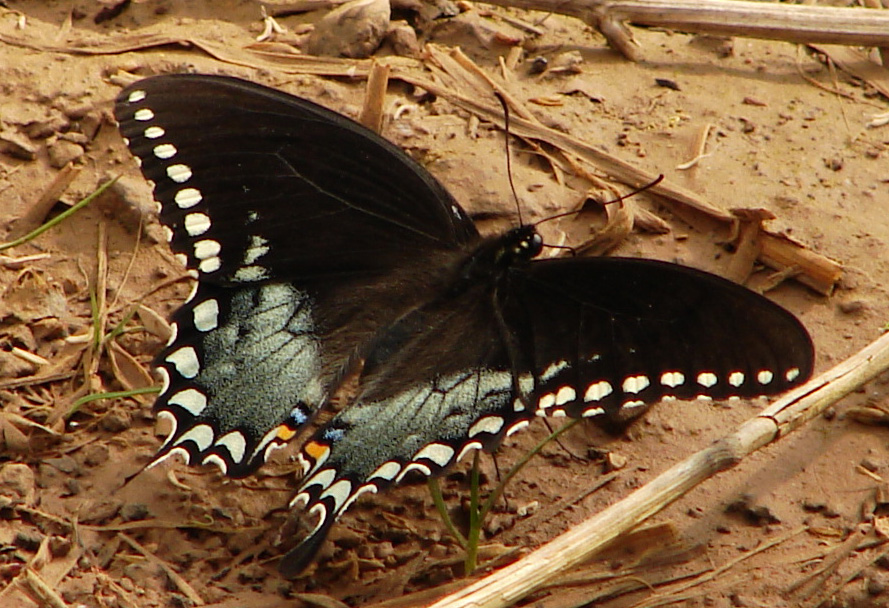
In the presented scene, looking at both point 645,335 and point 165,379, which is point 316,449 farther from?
point 645,335

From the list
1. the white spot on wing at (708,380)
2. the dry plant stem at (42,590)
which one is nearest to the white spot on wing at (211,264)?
the dry plant stem at (42,590)

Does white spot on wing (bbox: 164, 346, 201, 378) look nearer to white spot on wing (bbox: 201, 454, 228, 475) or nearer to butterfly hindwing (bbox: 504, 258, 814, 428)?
white spot on wing (bbox: 201, 454, 228, 475)

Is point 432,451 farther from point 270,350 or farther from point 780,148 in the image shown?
point 780,148

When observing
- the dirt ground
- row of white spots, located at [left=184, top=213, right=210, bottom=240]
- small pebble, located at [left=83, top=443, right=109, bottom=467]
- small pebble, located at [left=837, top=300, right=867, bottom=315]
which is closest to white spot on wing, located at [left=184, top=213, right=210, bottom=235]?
row of white spots, located at [left=184, top=213, right=210, bottom=240]

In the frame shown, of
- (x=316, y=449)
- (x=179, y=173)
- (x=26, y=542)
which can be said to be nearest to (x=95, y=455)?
(x=26, y=542)

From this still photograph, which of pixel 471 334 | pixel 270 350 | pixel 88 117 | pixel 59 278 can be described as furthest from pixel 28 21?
pixel 471 334

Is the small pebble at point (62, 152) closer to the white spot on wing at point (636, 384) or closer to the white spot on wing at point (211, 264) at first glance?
the white spot on wing at point (211, 264)

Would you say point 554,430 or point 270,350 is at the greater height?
point 270,350
